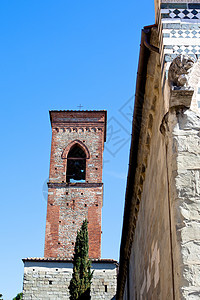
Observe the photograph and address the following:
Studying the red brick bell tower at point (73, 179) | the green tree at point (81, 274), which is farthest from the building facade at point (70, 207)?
the green tree at point (81, 274)

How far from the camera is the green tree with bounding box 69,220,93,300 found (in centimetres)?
1606

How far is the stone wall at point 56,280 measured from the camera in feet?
61.3

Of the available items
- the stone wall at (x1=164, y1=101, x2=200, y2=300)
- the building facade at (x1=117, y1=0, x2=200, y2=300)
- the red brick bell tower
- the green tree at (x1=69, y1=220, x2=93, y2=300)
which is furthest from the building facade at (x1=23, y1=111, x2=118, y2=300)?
the stone wall at (x1=164, y1=101, x2=200, y2=300)

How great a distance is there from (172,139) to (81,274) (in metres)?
14.3

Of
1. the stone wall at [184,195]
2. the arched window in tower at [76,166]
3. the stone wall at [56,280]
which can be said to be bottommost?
the stone wall at [56,280]

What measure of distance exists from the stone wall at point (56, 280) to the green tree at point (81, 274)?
2.11 m

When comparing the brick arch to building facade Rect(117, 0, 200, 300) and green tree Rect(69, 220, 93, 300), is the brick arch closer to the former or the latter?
green tree Rect(69, 220, 93, 300)

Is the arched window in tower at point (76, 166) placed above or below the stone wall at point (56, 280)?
above

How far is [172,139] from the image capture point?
10.8ft

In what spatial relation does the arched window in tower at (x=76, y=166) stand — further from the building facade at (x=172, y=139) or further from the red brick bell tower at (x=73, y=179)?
the building facade at (x=172, y=139)

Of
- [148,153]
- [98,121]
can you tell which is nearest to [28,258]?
[98,121]

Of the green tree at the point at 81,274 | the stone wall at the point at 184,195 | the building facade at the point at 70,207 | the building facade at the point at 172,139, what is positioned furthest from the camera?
the building facade at the point at 70,207

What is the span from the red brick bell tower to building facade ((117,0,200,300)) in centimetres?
1604

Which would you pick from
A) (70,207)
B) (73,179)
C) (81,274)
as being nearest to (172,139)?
(81,274)
